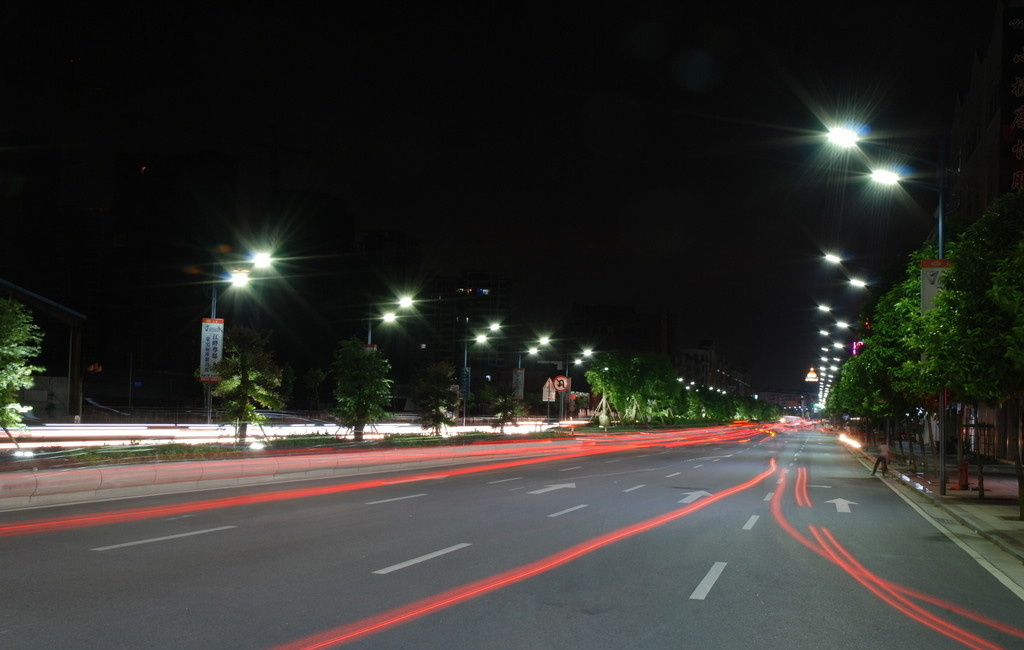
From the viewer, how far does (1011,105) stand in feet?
131

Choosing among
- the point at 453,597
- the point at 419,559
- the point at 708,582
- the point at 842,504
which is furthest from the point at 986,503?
the point at 453,597

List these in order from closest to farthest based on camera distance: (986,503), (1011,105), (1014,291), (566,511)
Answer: (1014,291)
(566,511)
(986,503)
(1011,105)

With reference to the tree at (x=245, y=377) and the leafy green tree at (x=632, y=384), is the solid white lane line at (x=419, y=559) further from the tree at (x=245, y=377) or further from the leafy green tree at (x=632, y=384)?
the leafy green tree at (x=632, y=384)

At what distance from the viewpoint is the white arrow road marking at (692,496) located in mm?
21098

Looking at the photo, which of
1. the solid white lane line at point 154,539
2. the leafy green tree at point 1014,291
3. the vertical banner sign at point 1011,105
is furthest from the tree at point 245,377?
the vertical banner sign at point 1011,105

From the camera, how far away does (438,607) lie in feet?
28.9

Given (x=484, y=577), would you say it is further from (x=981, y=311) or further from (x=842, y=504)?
(x=842, y=504)

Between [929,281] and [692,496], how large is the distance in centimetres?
793

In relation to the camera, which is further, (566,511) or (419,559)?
(566,511)

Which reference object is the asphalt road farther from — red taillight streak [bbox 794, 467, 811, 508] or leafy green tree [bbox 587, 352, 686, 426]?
leafy green tree [bbox 587, 352, 686, 426]

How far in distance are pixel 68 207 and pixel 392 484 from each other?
394 ft

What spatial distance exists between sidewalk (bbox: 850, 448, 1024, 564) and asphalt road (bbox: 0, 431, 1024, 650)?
0.94 metres

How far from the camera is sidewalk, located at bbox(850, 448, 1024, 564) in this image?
612 inches

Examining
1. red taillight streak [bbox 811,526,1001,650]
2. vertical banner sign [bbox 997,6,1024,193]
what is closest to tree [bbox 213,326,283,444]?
red taillight streak [bbox 811,526,1001,650]
